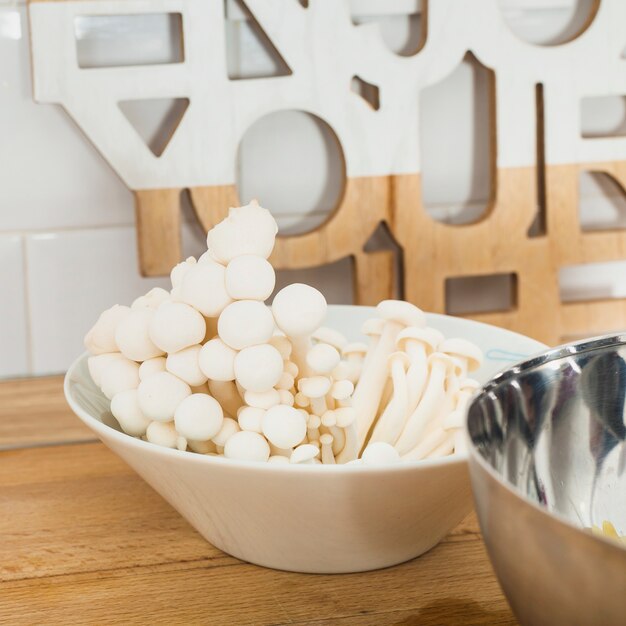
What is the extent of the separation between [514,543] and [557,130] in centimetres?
64

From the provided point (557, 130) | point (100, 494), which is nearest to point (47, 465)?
point (100, 494)

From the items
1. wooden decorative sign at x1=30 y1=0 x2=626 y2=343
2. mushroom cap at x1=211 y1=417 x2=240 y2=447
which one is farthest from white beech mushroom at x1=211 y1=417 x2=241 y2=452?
wooden decorative sign at x1=30 y1=0 x2=626 y2=343

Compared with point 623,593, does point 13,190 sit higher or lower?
higher

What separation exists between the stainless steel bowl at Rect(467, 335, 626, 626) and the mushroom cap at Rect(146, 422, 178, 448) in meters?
0.18

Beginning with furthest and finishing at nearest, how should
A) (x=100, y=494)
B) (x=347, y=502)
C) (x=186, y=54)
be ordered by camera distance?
(x=186, y=54) → (x=100, y=494) → (x=347, y=502)

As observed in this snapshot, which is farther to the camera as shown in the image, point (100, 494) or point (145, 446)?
point (100, 494)

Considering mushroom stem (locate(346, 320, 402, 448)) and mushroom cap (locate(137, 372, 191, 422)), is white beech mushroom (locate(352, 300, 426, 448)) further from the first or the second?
mushroom cap (locate(137, 372, 191, 422))

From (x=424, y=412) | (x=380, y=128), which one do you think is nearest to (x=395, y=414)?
(x=424, y=412)

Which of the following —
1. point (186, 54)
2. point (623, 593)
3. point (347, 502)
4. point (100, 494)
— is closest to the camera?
point (623, 593)

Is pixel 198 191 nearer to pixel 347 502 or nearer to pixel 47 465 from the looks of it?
pixel 47 465

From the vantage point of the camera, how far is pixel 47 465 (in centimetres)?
70

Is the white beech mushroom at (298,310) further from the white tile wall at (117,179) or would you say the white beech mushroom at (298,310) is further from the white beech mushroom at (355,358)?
the white tile wall at (117,179)

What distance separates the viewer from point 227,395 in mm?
516

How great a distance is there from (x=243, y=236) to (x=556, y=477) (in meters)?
0.21
